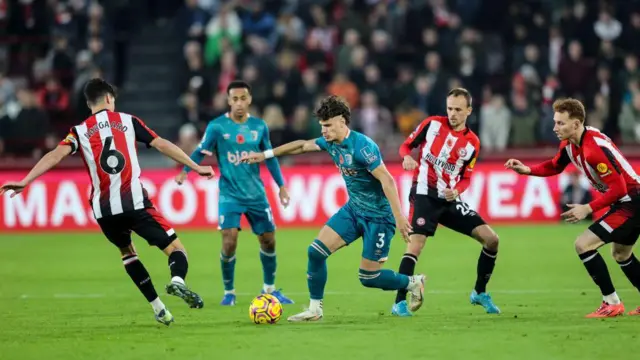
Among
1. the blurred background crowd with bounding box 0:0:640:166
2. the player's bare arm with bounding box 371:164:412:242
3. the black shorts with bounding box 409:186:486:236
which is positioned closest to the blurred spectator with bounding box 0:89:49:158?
the blurred background crowd with bounding box 0:0:640:166

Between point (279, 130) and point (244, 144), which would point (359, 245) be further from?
point (244, 144)

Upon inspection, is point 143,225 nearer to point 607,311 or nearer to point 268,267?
point 268,267

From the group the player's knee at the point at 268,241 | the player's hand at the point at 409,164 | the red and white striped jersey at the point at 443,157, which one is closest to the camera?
the player's hand at the point at 409,164

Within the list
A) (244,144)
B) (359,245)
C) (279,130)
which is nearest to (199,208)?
(279,130)

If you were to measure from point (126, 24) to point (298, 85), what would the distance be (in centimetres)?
497

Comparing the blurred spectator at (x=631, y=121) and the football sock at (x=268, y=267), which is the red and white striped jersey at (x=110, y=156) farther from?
the blurred spectator at (x=631, y=121)

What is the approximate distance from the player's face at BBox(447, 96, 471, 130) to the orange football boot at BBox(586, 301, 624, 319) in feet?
7.36

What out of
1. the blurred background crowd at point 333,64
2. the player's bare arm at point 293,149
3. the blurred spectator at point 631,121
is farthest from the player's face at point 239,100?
the blurred spectator at point 631,121

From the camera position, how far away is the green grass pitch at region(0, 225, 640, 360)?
27.5ft

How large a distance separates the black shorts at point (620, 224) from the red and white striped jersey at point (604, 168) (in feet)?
0.29

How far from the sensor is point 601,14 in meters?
23.2

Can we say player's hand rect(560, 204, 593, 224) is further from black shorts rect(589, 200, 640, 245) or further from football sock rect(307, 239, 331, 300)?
football sock rect(307, 239, 331, 300)

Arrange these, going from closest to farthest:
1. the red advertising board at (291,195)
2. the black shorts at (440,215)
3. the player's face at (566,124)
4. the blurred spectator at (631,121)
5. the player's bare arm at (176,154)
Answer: the player's bare arm at (176,154) → the player's face at (566,124) → the black shorts at (440,215) → the red advertising board at (291,195) → the blurred spectator at (631,121)

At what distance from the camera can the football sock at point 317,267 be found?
9852 mm
